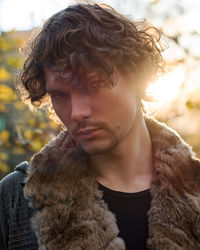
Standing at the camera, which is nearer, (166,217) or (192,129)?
(166,217)

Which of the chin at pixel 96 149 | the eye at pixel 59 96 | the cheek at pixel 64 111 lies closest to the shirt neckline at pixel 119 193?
the chin at pixel 96 149

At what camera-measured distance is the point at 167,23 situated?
3.86 meters

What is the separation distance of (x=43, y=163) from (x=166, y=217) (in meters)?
0.77

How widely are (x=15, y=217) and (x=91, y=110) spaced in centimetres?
74

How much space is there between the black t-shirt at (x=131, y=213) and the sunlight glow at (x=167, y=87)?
0.82 meters

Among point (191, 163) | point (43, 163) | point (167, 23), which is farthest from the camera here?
point (167, 23)

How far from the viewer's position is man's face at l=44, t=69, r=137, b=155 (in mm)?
2117

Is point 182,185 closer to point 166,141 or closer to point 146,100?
point 166,141

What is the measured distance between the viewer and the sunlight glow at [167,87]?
2813 millimetres

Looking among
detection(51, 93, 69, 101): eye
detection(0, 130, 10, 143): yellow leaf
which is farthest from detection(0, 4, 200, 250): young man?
detection(0, 130, 10, 143): yellow leaf

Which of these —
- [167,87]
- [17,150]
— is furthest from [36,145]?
[167,87]

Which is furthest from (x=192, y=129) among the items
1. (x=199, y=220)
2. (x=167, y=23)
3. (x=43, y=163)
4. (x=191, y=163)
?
(x=43, y=163)

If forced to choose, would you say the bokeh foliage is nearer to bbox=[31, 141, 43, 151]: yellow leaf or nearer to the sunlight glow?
bbox=[31, 141, 43, 151]: yellow leaf

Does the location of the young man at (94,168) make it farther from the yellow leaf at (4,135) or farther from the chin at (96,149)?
the yellow leaf at (4,135)
